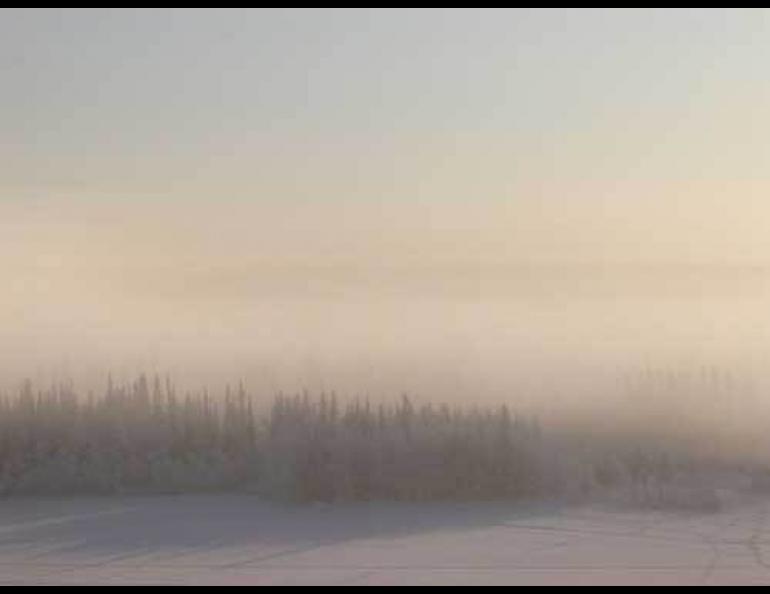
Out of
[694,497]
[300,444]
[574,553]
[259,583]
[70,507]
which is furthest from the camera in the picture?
[300,444]

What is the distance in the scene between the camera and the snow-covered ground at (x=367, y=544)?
8.43 m

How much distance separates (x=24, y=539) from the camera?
10664 mm

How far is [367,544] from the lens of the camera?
10109 millimetres

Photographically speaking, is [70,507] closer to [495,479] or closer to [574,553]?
[495,479]

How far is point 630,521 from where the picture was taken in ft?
36.3

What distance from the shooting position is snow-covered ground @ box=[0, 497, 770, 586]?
27.7 feet

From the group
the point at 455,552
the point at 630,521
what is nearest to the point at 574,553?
the point at 455,552

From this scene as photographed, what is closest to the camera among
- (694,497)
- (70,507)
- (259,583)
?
(259,583)

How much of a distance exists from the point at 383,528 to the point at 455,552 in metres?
1.62

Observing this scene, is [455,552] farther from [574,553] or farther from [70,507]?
[70,507]

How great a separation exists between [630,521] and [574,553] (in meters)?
1.84

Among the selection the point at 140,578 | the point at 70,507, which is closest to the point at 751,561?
the point at 140,578

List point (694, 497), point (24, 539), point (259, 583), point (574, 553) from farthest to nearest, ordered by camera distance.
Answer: point (694, 497) → point (24, 539) → point (574, 553) → point (259, 583)

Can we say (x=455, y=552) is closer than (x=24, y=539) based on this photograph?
Yes
